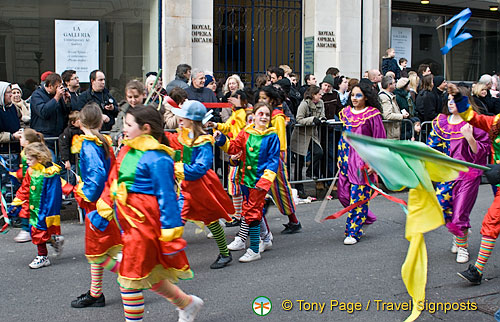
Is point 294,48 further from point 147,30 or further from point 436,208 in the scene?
point 436,208

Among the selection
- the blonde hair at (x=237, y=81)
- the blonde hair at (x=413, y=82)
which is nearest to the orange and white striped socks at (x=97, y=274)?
the blonde hair at (x=237, y=81)

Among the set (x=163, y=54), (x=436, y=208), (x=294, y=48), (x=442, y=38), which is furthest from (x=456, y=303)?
(x=442, y=38)

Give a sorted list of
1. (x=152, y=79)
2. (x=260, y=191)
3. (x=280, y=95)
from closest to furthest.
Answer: (x=260, y=191) → (x=280, y=95) → (x=152, y=79)

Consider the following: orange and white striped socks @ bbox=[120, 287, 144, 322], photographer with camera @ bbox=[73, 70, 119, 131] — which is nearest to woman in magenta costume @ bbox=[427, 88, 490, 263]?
orange and white striped socks @ bbox=[120, 287, 144, 322]

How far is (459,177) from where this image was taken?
671 centimetres

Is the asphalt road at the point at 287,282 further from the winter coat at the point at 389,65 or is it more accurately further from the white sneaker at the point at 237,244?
the winter coat at the point at 389,65

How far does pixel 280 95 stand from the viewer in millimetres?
8031

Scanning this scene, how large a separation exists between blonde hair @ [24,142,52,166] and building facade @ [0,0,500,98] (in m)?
6.10

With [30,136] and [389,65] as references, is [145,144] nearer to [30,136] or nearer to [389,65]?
[30,136]

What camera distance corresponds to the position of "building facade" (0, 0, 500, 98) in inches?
490

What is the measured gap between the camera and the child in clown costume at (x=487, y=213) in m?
5.90

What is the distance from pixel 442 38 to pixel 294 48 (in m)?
7.02

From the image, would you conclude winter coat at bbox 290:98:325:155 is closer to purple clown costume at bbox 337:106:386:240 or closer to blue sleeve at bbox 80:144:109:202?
purple clown costume at bbox 337:106:386:240

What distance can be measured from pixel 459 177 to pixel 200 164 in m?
2.66
